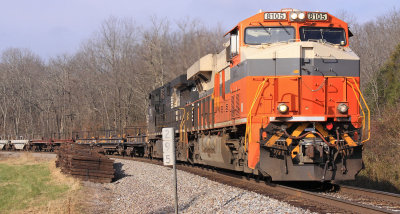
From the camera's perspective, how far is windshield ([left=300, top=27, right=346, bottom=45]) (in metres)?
10.7

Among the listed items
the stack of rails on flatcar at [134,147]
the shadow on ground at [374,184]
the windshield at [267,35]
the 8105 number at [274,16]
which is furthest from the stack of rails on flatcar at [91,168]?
the stack of rails on flatcar at [134,147]

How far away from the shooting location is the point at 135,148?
2955 centimetres

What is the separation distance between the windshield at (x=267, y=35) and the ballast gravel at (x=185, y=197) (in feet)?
12.1

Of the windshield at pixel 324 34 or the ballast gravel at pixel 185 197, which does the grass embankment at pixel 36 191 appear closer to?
the ballast gravel at pixel 185 197

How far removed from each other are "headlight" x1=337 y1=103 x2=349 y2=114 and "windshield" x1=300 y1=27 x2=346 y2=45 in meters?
1.74

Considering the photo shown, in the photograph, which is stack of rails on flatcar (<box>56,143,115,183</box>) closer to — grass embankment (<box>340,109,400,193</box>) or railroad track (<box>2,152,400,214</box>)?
railroad track (<box>2,152,400,214</box>)

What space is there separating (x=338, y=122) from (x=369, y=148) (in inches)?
359

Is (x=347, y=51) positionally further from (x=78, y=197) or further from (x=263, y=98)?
(x=78, y=197)

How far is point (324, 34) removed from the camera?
35.2 feet

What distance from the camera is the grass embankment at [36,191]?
41.3 ft

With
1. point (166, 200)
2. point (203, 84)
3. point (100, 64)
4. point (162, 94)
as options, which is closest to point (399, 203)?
point (166, 200)

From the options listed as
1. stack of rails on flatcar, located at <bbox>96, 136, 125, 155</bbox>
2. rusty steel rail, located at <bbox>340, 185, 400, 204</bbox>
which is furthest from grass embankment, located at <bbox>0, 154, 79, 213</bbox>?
stack of rails on flatcar, located at <bbox>96, 136, 125, 155</bbox>

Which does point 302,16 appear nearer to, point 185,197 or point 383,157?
point 185,197

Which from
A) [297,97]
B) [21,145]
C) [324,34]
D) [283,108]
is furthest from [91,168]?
[21,145]
